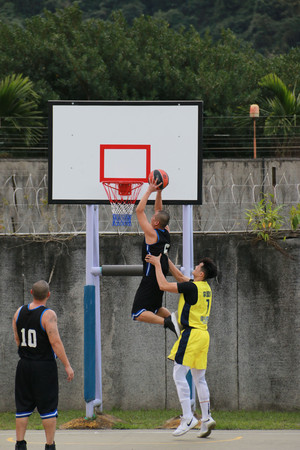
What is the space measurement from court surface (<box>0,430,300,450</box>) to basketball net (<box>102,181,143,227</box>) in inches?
109

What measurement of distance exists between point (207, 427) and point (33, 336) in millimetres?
2529

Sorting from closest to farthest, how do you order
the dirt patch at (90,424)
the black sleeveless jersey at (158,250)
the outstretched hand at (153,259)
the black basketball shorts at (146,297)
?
the outstretched hand at (153,259)
the black sleeveless jersey at (158,250)
the black basketball shorts at (146,297)
the dirt patch at (90,424)

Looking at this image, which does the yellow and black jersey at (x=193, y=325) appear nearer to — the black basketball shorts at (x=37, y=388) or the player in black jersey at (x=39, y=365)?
the player in black jersey at (x=39, y=365)

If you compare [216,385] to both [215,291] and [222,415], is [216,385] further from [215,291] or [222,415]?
[215,291]

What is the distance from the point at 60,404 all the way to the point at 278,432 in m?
3.36

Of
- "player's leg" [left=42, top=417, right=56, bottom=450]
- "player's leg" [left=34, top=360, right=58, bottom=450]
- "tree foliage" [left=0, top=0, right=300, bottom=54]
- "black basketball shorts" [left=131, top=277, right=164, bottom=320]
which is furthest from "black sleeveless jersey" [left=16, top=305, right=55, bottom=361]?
"tree foliage" [left=0, top=0, right=300, bottom=54]

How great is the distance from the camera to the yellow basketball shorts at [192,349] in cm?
973

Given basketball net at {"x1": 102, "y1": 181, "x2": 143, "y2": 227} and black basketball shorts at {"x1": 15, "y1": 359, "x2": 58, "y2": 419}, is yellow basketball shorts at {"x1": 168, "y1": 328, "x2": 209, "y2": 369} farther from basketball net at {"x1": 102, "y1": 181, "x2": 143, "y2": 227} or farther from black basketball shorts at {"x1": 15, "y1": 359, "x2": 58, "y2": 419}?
basketball net at {"x1": 102, "y1": 181, "x2": 143, "y2": 227}

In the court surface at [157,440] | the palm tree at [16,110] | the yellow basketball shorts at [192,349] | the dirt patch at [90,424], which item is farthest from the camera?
the palm tree at [16,110]

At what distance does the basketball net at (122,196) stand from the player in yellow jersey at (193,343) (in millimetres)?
1592

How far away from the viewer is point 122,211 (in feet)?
36.9

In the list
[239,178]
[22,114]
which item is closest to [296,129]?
[239,178]

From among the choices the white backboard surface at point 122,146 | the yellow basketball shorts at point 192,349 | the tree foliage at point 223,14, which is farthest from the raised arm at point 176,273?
the tree foliage at point 223,14

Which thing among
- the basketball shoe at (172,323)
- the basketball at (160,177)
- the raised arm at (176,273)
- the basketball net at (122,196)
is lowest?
the basketball shoe at (172,323)
